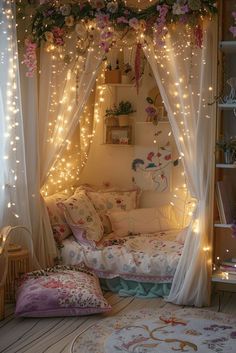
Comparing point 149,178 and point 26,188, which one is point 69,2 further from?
point 149,178

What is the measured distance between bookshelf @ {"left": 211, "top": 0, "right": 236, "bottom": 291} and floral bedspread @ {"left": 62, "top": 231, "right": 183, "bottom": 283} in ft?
1.15

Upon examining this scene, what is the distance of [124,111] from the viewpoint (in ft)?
16.8

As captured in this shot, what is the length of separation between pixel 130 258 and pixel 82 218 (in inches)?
24.2

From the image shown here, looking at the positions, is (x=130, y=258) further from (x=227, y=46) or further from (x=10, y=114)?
(x=227, y=46)

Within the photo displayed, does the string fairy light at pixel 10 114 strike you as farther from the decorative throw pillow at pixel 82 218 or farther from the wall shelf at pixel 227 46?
the wall shelf at pixel 227 46

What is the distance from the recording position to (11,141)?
409cm

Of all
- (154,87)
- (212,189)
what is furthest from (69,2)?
(212,189)

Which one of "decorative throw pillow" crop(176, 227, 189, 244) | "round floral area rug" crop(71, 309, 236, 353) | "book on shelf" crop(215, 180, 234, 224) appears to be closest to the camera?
"round floral area rug" crop(71, 309, 236, 353)

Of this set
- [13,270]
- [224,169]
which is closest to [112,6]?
[224,169]

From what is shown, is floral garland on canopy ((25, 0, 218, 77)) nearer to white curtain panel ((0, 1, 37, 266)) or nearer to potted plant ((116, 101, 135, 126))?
white curtain panel ((0, 1, 37, 266))

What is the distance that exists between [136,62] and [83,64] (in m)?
0.82

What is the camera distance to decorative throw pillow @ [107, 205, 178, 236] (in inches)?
190

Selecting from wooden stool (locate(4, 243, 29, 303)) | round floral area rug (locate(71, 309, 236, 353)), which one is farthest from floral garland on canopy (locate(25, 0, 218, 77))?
round floral area rug (locate(71, 309, 236, 353))

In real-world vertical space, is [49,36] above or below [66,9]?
below
